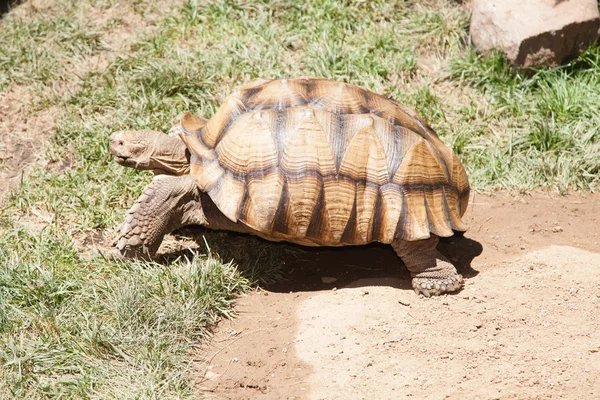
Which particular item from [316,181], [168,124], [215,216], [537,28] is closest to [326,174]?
[316,181]

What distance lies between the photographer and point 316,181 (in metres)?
4.57

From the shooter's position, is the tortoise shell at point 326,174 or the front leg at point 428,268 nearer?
the tortoise shell at point 326,174

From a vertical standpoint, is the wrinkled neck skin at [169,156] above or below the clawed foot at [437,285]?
above

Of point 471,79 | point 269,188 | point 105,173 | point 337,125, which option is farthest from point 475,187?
point 105,173

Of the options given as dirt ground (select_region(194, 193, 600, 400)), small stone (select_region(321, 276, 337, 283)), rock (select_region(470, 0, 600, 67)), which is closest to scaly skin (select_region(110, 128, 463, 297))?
dirt ground (select_region(194, 193, 600, 400))

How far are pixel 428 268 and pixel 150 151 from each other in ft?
6.96

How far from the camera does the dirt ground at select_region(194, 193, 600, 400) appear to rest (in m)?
4.02

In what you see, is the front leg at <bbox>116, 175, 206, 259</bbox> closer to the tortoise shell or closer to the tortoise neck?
the tortoise neck

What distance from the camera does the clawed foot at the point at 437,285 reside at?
4773 mm

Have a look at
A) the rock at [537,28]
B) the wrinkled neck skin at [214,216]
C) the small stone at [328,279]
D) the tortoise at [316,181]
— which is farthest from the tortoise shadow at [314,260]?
the rock at [537,28]

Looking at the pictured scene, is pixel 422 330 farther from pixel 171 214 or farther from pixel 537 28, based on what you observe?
pixel 537 28

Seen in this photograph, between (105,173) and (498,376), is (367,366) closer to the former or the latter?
(498,376)

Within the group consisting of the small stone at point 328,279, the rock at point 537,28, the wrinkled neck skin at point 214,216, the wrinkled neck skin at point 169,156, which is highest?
the rock at point 537,28

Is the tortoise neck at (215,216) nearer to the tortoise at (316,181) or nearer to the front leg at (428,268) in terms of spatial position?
the tortoise at (316,181)
